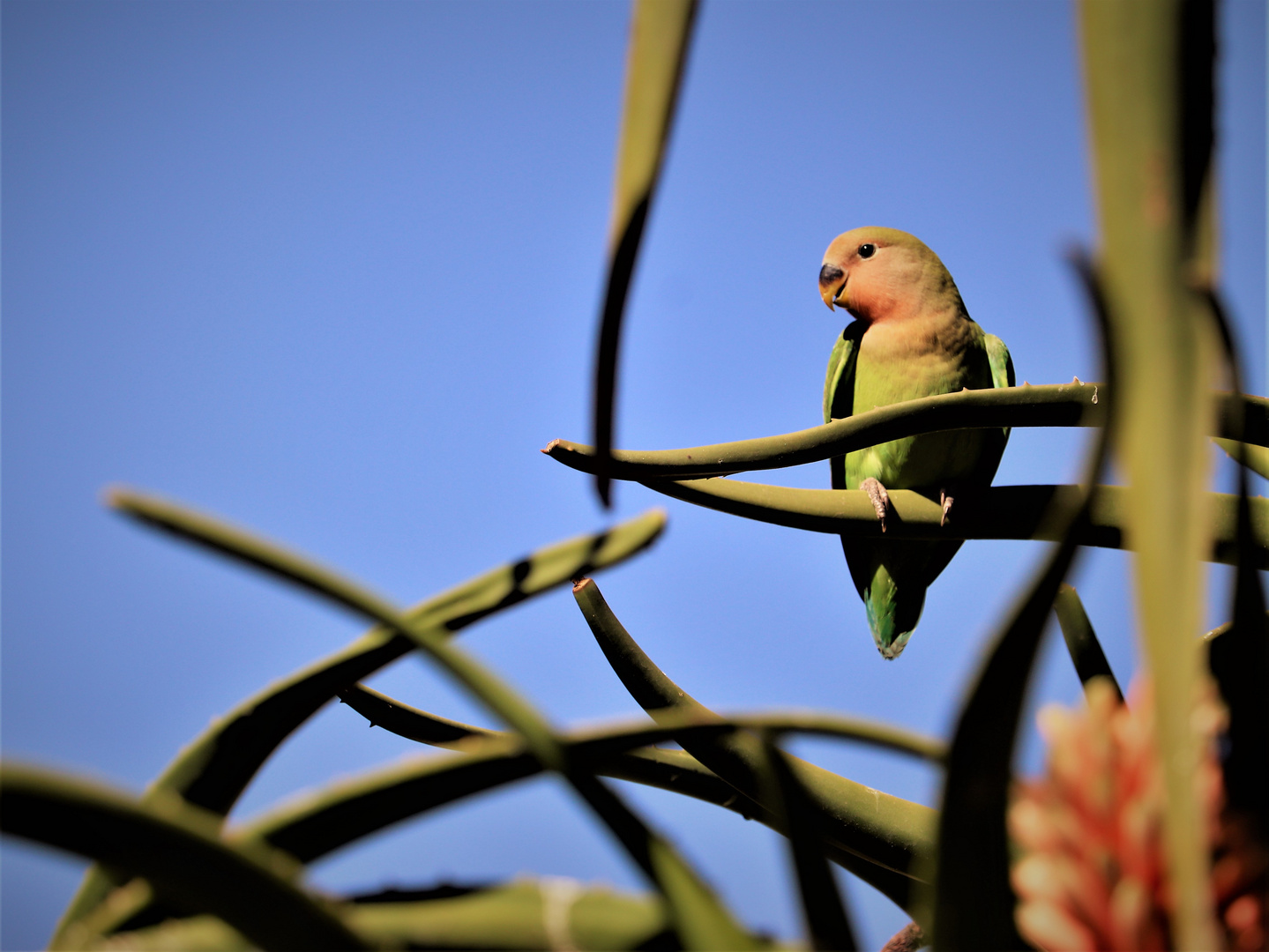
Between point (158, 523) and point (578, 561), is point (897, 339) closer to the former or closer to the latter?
point (578, 561)

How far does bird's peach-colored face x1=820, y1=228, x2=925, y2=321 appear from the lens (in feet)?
5.19

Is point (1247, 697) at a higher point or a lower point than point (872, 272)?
lower

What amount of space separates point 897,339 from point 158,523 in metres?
1.41

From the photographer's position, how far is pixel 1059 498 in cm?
63

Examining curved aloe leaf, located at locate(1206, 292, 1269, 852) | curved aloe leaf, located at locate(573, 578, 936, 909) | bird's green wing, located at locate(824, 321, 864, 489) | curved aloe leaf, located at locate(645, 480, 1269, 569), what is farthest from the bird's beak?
curved aloe leaf, located at locate(1206, 292, 1269, 852)

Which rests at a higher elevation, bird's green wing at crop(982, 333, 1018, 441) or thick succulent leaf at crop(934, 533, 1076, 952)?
bird's green wing at crop(982, 333, 1018, 441)

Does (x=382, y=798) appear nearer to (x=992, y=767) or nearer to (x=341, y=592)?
(x=341, y=592)

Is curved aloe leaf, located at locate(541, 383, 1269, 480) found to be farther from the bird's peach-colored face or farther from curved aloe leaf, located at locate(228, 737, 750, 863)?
the bird's peach-colored face

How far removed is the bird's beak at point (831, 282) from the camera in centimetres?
174

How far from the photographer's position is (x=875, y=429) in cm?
56

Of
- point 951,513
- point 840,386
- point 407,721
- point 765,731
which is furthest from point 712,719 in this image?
point 840,386

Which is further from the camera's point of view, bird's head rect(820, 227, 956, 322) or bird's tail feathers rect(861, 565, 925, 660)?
bird's head rect(820, 227, 956, 322)

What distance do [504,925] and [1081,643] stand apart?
448mm

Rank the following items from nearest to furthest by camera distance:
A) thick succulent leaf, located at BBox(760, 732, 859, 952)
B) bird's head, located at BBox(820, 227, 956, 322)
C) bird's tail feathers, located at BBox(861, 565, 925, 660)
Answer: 1. thick succulent leaf, located at BBox(760, 732, 859, 952)
2. bird's tail feathers, located at BBox(861, 565, 925, 660)
3. bird's head, located at BBox(820, 227, 956, 322)
